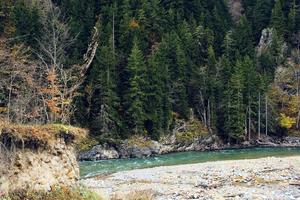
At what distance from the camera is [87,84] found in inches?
2274

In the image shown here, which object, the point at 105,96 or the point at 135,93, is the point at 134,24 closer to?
the point at 135,93

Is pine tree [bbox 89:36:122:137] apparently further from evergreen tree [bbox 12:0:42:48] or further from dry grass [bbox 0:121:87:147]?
dry grass [bbox 0:121:87:147]

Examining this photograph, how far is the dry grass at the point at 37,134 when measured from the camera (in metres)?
12.0

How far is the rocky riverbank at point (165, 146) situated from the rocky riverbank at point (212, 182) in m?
17.1

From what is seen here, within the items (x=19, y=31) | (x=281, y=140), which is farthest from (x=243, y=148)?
(x=19, y=31)

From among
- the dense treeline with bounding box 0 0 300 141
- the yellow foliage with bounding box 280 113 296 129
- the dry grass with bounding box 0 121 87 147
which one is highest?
the dense treeline with bounding box 0 0 300 141

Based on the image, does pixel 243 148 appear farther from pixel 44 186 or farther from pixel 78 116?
pixel 44 186

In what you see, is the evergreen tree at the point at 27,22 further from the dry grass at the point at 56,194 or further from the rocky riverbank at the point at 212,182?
the dry grass at the point at 56,194

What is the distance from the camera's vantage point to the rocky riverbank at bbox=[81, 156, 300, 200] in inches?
882

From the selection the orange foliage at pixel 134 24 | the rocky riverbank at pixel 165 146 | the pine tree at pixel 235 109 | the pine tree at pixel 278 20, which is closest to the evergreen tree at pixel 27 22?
the orange foliage at pixel 134 24

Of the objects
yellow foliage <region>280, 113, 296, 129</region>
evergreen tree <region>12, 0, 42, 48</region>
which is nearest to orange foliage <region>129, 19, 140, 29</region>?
evergreen tree <region>12, 0, 42, 48</region>

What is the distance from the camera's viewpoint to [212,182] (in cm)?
2684

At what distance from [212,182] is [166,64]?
37.0 metres

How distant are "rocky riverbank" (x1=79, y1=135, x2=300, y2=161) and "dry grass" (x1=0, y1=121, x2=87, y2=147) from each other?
3447 centimetres
